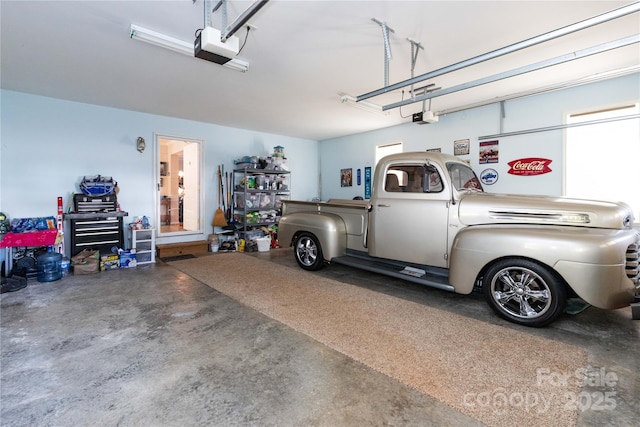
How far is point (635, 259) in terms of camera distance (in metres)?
2.39

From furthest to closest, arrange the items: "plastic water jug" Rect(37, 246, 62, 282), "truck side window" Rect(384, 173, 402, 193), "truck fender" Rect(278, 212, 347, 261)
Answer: "truck fender" Rect(278, 212, 347, 261) → "plastic water jug" Rect(37, 246, 62, 282) → "truck side window" Rect(384, 173, 402, 193)

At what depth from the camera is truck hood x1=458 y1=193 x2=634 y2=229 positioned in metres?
2.55

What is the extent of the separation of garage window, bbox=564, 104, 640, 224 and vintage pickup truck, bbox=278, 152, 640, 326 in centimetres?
180

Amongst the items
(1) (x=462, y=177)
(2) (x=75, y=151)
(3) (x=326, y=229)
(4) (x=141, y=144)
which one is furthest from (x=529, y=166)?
(2) (x=75, y=151)

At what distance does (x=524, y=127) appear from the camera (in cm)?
475

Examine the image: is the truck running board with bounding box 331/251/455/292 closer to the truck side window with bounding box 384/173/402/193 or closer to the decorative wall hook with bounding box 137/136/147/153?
the truck side window with bounding box 384/173/402/193

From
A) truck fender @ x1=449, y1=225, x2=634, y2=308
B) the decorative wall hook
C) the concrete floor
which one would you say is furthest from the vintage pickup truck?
the decorative wall hook

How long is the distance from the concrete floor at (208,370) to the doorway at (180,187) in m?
3.82

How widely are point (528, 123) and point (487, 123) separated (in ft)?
2.07

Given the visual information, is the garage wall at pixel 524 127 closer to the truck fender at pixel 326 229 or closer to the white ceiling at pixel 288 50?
the white ceiling at pixel 288 50

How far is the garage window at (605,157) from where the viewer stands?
3924mm

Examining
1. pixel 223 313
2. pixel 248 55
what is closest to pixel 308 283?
pixel 223 313

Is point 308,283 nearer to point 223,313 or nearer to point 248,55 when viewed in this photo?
point 223,313

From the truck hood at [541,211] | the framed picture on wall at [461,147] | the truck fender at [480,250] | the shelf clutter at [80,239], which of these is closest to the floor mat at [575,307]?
the truck fender at [480,250]
